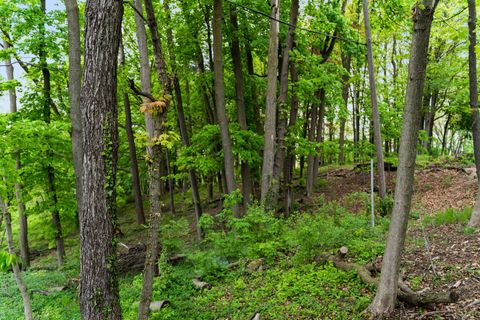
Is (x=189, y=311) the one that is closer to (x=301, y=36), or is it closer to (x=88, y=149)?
(x=88, y=149)

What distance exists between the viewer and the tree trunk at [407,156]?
3371 millimetres

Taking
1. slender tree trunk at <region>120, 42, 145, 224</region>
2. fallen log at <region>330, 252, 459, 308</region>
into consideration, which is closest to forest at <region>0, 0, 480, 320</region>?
fallen log at <region>330, 252, 459, 308</region>

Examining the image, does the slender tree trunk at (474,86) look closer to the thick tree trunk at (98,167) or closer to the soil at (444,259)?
the soil at (444,259)

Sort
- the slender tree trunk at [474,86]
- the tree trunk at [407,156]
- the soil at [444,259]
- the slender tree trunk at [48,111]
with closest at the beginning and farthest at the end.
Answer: the tree trunk at [407,156] → the soil at [444,259] → the slender tree trunk at [474,86] → the slender tree trunk at [48,111]

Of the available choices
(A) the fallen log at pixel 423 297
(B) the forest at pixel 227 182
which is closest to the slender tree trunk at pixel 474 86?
(B) the forest at pixel 227 182

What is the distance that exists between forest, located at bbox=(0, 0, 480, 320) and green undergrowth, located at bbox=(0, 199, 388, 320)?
33mm

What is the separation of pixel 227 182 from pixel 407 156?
6.44 metres

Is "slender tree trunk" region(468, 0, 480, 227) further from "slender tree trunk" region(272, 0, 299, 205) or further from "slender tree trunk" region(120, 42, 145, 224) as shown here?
"slender tree trunk" region(120, 42, 145, 224)

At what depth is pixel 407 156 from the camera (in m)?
3.60

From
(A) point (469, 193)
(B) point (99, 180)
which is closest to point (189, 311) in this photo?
(B) point (99, 180)

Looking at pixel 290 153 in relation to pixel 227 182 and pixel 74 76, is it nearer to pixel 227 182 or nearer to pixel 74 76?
pixel 227 182

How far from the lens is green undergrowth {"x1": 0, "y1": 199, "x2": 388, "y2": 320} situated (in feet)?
16.0

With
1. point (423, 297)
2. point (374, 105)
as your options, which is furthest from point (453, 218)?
point (374, 105)

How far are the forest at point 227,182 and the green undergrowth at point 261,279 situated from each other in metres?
0.03
